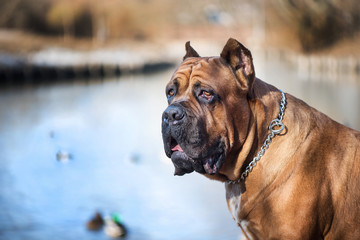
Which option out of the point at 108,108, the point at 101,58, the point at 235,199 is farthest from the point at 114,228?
the point at 101,58

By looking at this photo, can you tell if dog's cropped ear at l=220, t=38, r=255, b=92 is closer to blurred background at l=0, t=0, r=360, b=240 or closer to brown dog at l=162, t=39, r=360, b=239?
brown dog at l=162, t=39, r=360, b=239

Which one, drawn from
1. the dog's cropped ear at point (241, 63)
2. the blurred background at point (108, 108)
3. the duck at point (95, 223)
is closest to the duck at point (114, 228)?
the blurred background at point (108, 108)

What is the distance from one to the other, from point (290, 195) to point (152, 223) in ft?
19.6

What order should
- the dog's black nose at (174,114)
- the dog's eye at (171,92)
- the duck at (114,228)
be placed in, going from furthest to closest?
1. the duck at (114,228)
2. the dog's eye at (171,92)
3. the dog's black nose at (174,114)

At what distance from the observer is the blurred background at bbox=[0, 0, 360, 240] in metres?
8.88

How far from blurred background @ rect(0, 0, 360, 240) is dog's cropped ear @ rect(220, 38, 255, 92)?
4.91 m

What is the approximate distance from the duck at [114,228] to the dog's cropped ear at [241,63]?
546cm

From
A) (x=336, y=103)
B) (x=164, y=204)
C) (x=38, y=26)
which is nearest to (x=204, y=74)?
(x=164, y=204)

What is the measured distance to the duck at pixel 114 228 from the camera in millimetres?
7723

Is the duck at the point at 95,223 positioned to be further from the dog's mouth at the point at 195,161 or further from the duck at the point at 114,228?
the dog's mouth at the point at 195,161

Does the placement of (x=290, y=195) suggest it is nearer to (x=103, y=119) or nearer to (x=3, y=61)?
(x=103, y=119)

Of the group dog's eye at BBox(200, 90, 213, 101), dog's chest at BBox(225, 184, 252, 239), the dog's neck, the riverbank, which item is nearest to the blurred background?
the riverbank

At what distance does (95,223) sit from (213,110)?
6.02m

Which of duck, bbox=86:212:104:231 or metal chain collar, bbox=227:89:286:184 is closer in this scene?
metal chain collar, bbox=227:89:286:184
